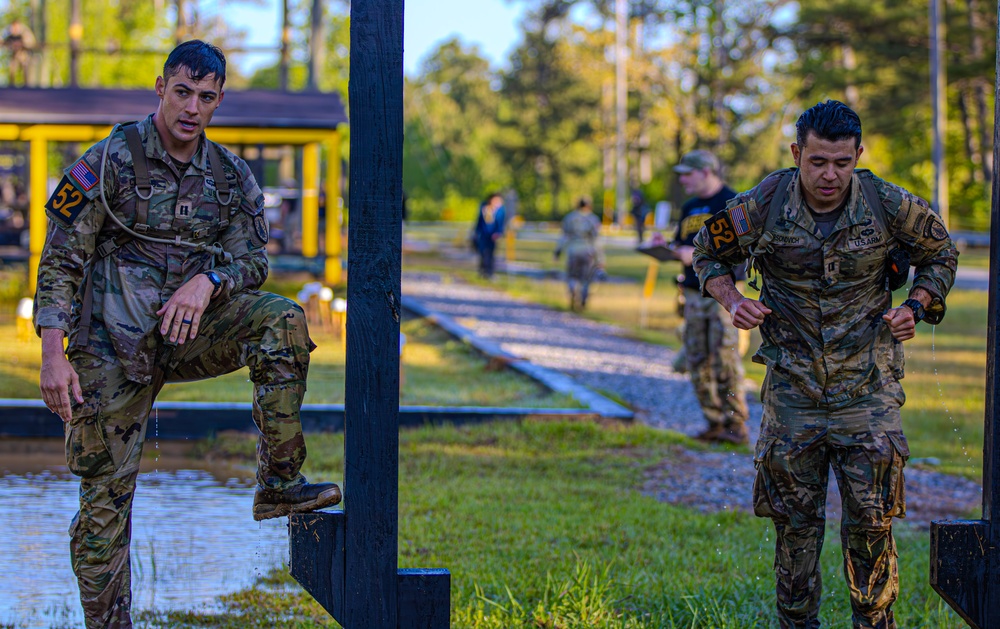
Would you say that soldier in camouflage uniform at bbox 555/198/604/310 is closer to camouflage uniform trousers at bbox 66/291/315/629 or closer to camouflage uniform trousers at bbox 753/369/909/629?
camouflage uniform trousers at bbox 753/369/909/629

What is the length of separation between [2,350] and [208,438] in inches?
188

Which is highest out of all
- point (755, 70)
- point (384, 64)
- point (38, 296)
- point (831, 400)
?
point (755, 70)

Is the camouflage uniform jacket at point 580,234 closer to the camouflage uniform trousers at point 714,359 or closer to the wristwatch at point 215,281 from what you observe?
the camouflage uniform trousers at point 714,359

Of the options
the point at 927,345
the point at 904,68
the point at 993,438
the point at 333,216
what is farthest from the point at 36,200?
the point at 904,68

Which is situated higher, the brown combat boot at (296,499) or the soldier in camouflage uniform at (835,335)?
the soldier in camouflage uniform at (835,335)

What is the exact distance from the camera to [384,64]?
11.6 ft

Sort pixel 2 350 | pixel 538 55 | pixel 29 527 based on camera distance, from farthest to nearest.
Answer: pixel 538 55 → pixel 2 350 → pixel 29 527

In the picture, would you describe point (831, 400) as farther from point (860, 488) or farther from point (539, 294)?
point (539, 294)

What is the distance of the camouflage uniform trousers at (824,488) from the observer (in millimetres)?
3953

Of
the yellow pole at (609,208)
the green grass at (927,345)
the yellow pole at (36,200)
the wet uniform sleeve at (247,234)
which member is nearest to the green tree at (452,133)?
the yellow pole at (609,208)

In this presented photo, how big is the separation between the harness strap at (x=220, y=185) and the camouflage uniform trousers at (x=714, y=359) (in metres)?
5.25

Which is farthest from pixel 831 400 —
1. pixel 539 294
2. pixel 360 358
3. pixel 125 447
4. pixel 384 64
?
pixel 539 294

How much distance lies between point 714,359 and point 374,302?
5.58 meters

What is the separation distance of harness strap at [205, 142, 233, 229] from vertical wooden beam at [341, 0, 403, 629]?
60 centimetres
